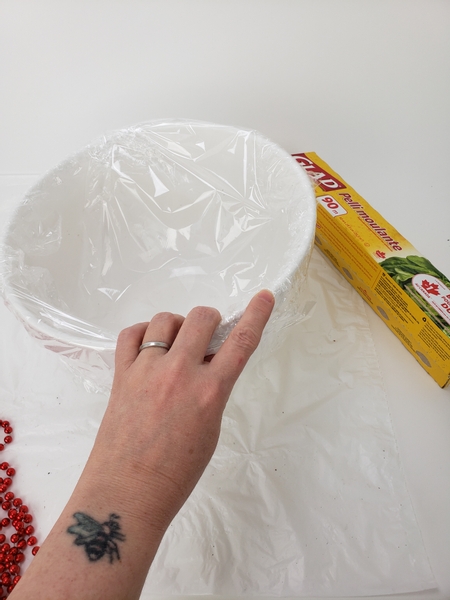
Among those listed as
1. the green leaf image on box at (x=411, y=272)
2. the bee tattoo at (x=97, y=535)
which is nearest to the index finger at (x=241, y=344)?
the bee tattoo at (x=97, y=535)

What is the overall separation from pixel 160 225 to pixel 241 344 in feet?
1.23

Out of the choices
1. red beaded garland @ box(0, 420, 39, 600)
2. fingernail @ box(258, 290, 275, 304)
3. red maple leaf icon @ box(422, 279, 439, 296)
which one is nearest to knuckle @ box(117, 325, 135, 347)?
fingernail @ box(258, 290, 275, 304)

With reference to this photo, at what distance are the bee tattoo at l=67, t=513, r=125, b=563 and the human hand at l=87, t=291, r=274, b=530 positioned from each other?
26 millimetres

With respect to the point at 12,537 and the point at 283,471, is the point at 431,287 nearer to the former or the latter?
the point at 283,471

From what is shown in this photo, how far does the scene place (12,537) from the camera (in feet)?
1.64

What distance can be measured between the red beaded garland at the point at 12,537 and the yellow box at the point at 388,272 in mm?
505

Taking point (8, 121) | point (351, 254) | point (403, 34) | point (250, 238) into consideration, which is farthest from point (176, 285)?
point (403, 34)

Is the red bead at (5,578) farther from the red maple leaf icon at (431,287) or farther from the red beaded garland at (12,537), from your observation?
the red maple leaf icon at (431,287)

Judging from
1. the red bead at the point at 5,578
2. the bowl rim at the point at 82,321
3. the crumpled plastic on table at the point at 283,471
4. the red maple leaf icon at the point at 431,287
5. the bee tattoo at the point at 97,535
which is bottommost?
the red bead at the point at 5,578

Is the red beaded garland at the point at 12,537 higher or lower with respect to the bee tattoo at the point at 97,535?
lower

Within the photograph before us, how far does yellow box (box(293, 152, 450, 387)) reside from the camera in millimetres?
544

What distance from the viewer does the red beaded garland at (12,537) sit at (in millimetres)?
479

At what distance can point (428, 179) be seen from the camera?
79 cm

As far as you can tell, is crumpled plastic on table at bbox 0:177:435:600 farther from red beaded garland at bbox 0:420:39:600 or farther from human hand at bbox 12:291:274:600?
human hand at bbox 12:291:274:600
